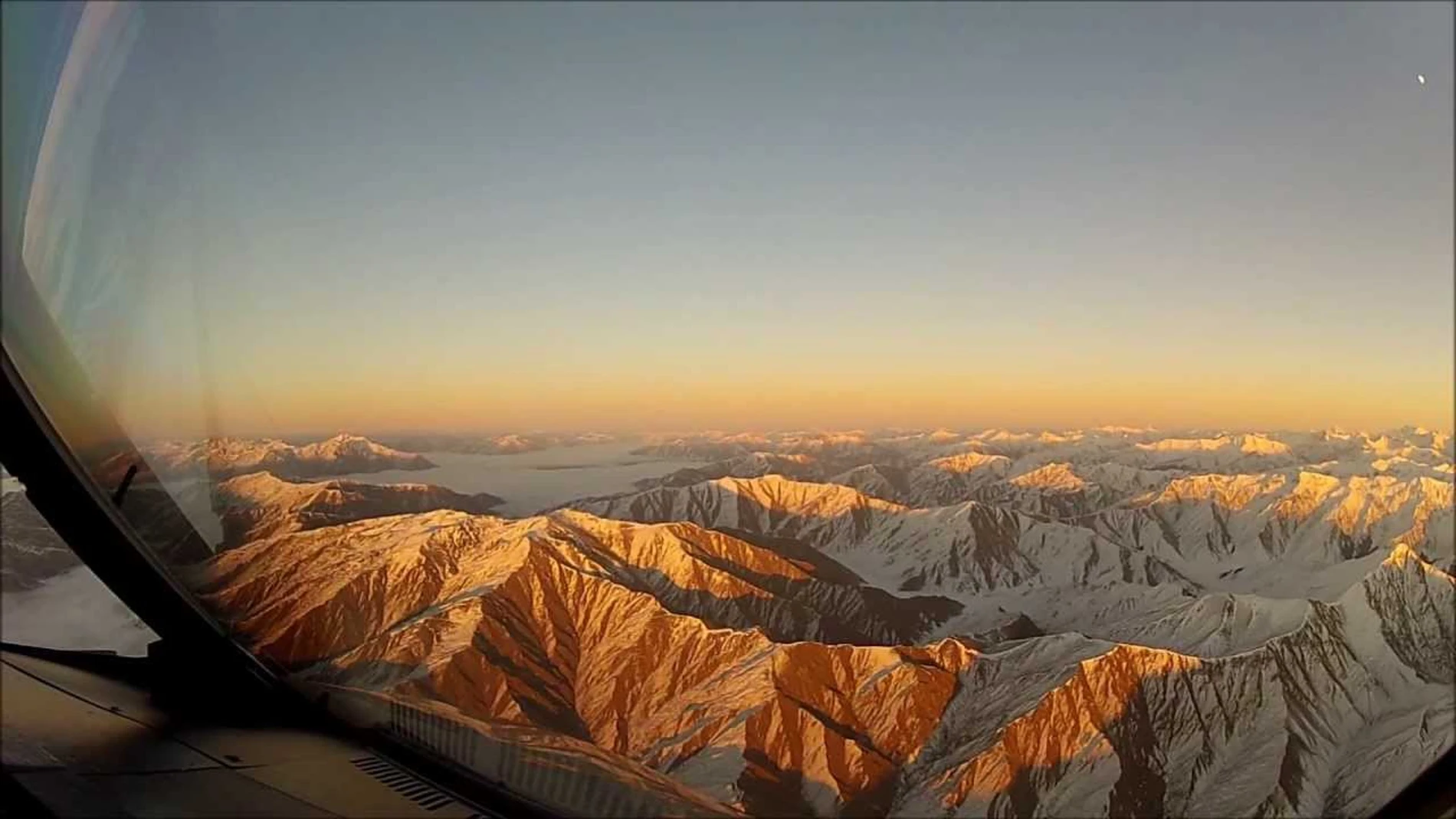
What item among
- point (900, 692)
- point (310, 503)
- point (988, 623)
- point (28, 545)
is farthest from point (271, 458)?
point (988, 623)

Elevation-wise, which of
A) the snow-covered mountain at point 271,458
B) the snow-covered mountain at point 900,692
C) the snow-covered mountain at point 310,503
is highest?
the snow-covered mountain at point 271,458

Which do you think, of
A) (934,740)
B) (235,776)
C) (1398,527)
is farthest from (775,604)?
(235,776)

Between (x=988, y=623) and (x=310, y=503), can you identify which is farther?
(x=310, y=503)

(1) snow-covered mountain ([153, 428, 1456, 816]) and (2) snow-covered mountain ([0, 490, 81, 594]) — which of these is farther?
(2) snow-covered mountain ([0, 490, 81, 594])

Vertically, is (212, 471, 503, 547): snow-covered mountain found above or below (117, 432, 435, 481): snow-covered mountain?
below

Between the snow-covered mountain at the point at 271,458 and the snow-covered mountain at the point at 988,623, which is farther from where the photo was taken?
the snow-covered mountain at the point at 271,458

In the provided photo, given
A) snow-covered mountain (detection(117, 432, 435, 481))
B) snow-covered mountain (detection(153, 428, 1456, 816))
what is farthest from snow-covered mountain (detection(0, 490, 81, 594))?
snow-covered mountain (detection(153, 428, 1456, 816))

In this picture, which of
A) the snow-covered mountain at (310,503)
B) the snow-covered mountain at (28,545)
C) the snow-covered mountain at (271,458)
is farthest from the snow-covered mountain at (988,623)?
the snow-covered mountain at (28,545)

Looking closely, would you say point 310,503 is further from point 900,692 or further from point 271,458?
point 900,692

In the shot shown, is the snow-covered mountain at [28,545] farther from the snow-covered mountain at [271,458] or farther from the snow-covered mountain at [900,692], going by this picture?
the snow-covered mountain at [900,692]

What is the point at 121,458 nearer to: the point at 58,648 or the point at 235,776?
the point at 58,648

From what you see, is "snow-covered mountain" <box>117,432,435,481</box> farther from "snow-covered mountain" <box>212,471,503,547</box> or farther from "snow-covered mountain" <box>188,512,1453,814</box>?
"snow-covered mountain" <box>188,512,1453,814</box>

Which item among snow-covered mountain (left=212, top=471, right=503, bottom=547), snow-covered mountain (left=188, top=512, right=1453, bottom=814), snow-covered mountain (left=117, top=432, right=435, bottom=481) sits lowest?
snow-covered mountain (left=188, top=512, right=1453, bottom=814)
